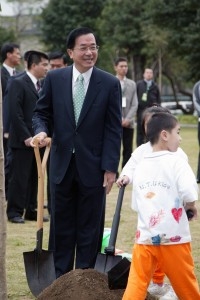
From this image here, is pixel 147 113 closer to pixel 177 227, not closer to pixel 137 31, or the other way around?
pixel 177 227

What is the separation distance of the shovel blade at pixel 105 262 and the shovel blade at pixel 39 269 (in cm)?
37

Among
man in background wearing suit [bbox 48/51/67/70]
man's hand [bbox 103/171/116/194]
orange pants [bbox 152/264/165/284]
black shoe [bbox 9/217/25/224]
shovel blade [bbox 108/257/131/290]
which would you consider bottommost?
black shoe [bbox 9/217/25/224]

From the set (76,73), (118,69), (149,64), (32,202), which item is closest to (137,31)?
(149,64)

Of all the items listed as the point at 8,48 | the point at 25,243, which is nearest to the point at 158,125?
the point at 25,243

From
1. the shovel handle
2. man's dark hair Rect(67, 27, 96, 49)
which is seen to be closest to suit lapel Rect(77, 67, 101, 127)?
man's dark hair Rect(67, 27, 96, 49)

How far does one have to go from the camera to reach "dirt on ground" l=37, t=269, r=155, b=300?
17.8 ft

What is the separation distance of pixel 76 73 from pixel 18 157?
3.64 m

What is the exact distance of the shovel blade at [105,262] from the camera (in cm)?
579

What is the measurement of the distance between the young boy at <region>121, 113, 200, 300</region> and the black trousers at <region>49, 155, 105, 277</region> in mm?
934

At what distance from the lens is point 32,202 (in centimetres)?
975

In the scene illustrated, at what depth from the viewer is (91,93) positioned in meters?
5.86

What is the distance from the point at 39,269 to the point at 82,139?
1076 mm

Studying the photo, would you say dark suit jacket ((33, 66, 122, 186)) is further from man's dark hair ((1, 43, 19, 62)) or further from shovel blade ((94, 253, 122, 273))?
man's dark hair ((1, 43, 19, 62))

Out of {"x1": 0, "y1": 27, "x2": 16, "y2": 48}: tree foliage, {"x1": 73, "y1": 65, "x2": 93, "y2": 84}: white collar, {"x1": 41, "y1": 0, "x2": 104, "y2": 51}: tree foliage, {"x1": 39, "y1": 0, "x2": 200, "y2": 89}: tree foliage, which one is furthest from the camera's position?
{"x1": 41, "y1": 0, "x2": 104, "y2": 51}: tree foliage
